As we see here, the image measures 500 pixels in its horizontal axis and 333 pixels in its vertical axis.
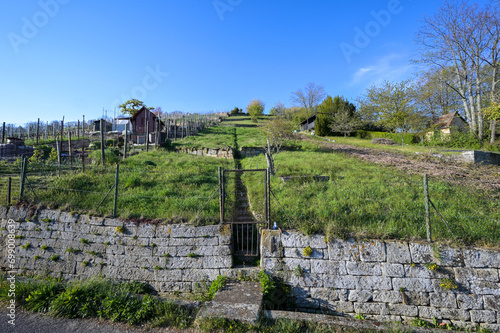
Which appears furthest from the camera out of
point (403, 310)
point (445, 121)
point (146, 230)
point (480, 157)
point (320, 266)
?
point (445, 121)

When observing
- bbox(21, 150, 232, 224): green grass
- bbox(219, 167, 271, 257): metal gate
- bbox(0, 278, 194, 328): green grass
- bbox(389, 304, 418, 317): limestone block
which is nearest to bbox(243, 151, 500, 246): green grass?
bbox(219, 167, 271, 257): metal gate

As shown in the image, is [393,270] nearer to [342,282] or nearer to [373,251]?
[373,251]

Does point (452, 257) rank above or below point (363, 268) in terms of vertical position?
above

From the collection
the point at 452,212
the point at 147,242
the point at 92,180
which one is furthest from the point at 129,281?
the point at 452,212

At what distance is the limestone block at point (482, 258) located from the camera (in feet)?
16.2

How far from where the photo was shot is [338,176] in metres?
10.1

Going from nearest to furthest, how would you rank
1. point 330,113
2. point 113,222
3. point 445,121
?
point 113,222 < point 445,121 < point 330,113

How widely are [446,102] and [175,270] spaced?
146ft

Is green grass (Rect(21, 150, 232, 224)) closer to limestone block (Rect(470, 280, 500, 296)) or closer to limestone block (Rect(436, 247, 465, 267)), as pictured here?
limestone block (Rect(436, 247, 465, 267))

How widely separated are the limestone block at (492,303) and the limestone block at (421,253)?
1196 mm

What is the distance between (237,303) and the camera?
4.70 metres

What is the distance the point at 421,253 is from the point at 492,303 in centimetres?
154

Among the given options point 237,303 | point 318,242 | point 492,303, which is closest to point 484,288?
point 492,303

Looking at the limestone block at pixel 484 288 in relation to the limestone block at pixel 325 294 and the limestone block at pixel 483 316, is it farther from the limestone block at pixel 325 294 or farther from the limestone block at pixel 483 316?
the limestone block at pixel 325 294
